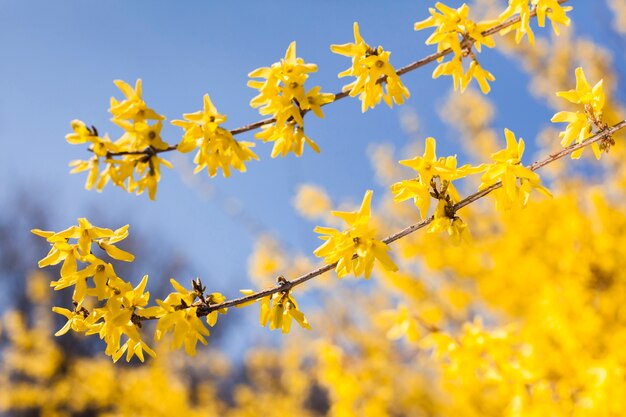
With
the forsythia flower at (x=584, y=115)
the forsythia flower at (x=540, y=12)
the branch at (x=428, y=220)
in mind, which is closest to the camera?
the branch at (x=428, y=220)

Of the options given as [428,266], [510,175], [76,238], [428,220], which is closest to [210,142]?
[76,238]

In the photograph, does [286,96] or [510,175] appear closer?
[510,175]

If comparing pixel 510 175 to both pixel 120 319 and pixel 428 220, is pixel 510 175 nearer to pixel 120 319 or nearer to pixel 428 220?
pixel 428 220

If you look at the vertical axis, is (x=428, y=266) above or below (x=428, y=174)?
above

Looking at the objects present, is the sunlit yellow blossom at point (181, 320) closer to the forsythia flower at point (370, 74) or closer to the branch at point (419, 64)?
the branch at point (419, 64)

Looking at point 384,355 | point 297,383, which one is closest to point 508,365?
point 384,355

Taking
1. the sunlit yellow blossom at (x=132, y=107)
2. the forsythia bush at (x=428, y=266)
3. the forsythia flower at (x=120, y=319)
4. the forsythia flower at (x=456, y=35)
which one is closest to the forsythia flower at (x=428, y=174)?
the forsythia bush at (x=428, y=266)
